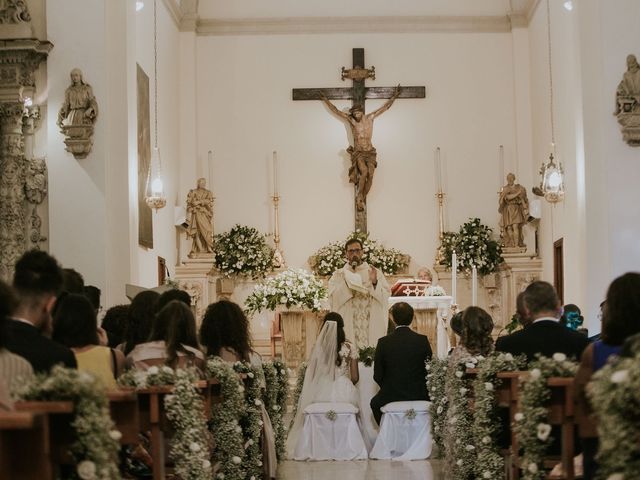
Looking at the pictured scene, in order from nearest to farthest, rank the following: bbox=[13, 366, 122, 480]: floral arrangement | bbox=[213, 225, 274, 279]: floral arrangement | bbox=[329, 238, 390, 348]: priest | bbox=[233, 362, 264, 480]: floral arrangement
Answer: bbox=[13, 366, 122, 480]: floral arrangement → bbox=[233, 362, 264, 480]: floral arrangement → bbox=[329, 238, 390, 348]: priest → bbox=[213, 225, 274, 279]: floral arrangement

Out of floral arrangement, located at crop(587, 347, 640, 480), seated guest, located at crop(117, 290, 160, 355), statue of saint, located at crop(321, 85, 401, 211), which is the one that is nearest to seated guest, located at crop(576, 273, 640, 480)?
floral arrangement, located at crop(587, 347, 640, 480)

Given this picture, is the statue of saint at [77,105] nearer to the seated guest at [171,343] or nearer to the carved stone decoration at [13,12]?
the carved stone decoration at [13,12]

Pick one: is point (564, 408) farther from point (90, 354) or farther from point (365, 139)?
point (365, 139)

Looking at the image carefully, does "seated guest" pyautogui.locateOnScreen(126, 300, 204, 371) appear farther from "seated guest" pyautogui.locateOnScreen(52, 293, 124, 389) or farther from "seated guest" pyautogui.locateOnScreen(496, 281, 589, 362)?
"seated guest" pyautogui.locateOnScreen(496, 281, 589, 362)

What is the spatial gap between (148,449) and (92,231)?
576 centimetres

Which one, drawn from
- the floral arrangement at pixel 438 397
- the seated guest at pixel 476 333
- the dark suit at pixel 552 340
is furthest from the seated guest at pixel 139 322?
the floral arrangement at pixel 438 397

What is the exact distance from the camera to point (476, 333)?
337 inches

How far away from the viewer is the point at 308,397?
37.5 ft

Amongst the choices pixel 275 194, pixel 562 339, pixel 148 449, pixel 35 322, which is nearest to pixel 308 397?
pixel 148 449

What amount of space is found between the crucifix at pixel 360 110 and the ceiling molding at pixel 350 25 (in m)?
0.58

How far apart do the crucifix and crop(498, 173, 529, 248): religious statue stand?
2380 millimetres

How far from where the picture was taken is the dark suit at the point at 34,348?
4.65 m

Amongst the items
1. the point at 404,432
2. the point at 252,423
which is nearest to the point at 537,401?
the point at 252,423

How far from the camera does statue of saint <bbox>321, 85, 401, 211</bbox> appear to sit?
64.3 ft
